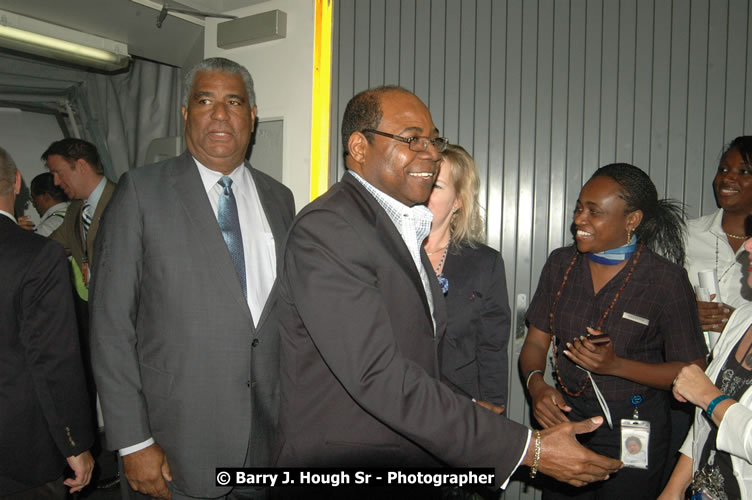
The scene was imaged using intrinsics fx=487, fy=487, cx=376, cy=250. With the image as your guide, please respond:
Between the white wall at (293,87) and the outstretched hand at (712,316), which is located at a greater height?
the white wall at (293,87)

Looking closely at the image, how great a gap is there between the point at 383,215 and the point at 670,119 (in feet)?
7.83

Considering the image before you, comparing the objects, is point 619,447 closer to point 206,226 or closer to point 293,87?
point 206,226

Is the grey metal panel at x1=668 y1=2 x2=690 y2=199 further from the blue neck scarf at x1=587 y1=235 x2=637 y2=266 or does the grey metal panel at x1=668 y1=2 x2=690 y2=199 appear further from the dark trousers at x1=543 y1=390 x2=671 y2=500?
the dark trousers at x1=543 y1=390 x2=671 y2=500

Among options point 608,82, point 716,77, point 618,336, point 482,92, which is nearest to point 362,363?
point 618,336

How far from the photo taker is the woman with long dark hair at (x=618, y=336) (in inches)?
91.4

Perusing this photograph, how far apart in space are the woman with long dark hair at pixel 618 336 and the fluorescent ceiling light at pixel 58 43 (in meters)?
4.40

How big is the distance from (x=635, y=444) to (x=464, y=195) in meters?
1.52

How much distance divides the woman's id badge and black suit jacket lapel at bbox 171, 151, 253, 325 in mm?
1840

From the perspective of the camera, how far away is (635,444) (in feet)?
7.51

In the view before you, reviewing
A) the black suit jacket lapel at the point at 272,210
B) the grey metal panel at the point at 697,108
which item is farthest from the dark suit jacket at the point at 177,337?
the grey metal panel at the point at 697,108

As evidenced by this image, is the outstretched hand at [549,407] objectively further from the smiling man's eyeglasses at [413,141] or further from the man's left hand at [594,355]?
the smiling man's eyeglasses at [413,141]

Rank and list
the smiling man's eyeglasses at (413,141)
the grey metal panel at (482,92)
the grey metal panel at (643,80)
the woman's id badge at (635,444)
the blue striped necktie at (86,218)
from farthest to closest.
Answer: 1. the blue striped necktie at (86,218)
2. the grey metal panel at (482,92)
3. the grey metal panel at (643,80)
4. the woman's id badge at (635,444)
5. the smiling man's eyeglasses at (413,141)

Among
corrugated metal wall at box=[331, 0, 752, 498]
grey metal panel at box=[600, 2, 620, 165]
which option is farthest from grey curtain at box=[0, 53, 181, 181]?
grey metal panel at box=[600, 2, 620, 165]

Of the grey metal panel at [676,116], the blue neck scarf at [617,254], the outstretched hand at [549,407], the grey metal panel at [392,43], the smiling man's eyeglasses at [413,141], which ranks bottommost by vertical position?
the outstretched hand at [549,407]
